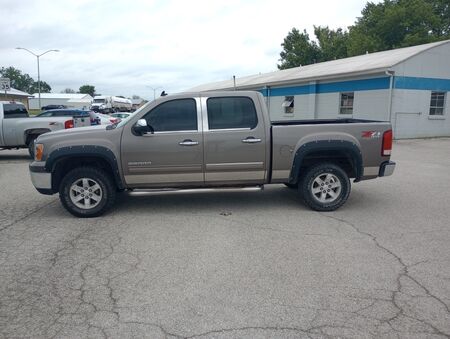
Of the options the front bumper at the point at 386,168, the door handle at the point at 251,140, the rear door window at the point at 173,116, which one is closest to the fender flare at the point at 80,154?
the rear door window at the point at 173,116

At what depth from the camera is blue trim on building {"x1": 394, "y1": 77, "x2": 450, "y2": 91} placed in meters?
19.1

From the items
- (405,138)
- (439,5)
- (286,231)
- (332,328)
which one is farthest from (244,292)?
(439,5)

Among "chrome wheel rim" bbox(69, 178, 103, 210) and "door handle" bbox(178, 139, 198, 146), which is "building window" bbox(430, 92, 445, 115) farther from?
"chrome wheel rim" bbox(69, 178, 103, 210)

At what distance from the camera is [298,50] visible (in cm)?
5147

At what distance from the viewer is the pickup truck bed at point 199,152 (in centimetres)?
626

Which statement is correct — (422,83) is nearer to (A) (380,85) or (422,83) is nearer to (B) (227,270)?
(A) (380,85)

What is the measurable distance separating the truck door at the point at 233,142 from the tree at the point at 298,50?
46.3 meters

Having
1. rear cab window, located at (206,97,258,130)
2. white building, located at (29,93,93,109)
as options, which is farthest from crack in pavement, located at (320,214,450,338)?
white building, located at (29,93,93,109)

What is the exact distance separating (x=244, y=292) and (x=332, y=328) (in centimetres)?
91

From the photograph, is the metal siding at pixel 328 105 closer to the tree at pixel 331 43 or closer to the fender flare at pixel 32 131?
the fender flare at pixel 32 131

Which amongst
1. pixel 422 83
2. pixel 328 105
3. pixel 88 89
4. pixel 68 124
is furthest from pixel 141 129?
pixel 88 89

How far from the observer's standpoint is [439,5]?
138ft

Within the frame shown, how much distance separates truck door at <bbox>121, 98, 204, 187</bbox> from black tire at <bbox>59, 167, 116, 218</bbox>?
1.21ft

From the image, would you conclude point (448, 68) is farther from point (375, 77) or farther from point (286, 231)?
point (286, 231)
